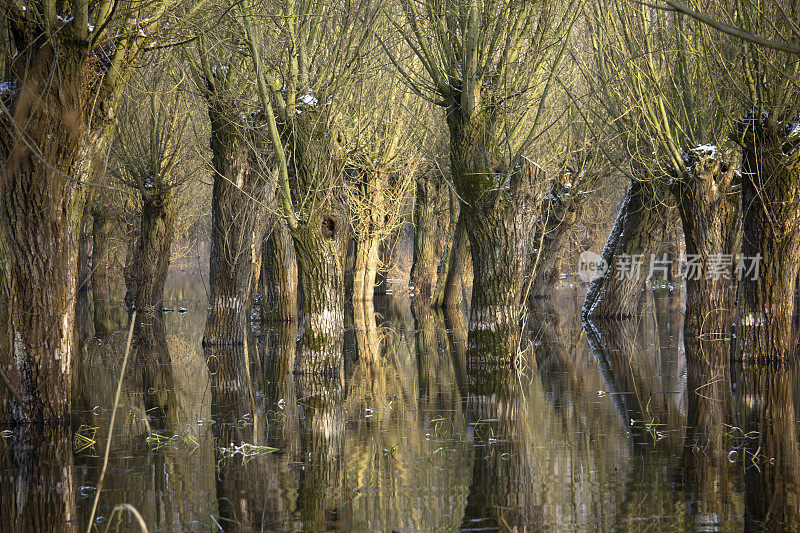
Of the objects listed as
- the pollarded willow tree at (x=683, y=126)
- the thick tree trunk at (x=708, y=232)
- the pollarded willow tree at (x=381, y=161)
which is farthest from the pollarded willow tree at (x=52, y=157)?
the pollarded willow tree at (x=381, y=161)

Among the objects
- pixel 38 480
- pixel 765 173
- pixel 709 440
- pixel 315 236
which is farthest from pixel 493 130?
pixel 38 480

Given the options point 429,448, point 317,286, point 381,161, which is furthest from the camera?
point 381,161

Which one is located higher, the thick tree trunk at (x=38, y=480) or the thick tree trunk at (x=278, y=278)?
the thick tree trunk at (x=278, y=278)

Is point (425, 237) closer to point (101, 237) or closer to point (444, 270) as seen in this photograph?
point (444, 270)

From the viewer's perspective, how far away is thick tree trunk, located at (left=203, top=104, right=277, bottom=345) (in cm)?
1449

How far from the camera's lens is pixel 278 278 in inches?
782

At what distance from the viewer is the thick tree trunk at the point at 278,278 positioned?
19.4m

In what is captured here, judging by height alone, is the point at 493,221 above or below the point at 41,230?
above

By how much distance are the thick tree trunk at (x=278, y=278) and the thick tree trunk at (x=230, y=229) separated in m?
4.09

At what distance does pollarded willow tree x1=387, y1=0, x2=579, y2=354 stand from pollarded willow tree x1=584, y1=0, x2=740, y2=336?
243 cm

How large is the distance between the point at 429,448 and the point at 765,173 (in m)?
6.85

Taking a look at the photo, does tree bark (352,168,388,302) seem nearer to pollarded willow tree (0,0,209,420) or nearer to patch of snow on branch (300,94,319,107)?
patch of snow on branch (300,94,319,107)

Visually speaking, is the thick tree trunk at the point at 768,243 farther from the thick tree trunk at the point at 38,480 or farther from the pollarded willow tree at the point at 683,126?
the thick tree trunk at the point at 38,480

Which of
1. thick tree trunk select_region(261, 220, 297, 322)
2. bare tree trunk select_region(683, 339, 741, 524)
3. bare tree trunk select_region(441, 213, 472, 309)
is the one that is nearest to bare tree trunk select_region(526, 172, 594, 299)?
bare tree trunk select_region(441, 213, 472, 309)
